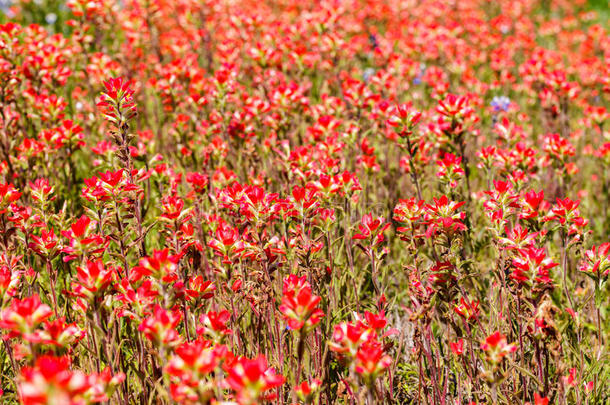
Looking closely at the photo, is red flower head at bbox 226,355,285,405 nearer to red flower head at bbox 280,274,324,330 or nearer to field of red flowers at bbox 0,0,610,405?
field of red flowers at bbox 0,0,610,405

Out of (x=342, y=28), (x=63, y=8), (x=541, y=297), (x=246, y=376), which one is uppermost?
(x=63, y=8)

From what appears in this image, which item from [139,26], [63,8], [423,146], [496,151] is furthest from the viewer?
[63,8]

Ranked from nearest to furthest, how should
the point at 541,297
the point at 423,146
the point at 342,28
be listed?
the point at 541,297, the point at 423,146, the point at 342,28

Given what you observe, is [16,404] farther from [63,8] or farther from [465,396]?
[63,8]

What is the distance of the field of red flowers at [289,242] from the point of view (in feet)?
6.22

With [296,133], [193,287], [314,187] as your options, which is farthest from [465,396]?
[296,133]

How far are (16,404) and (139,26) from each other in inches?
201

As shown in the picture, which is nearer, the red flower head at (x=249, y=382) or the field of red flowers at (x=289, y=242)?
the red flower head at (x=249, y=382)

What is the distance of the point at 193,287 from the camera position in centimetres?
224

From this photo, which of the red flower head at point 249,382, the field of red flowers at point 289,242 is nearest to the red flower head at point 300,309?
the field of red flowers at point 289,242

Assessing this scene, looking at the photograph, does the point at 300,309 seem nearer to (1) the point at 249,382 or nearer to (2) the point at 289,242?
(1) the point at 249,382

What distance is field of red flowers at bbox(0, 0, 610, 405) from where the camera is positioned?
6.22ft

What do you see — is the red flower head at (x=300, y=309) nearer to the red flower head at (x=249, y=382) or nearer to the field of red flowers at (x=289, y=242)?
the field of red flowers at (x=289, y=242)

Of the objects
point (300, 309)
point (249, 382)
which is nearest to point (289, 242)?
point (300, 309)
